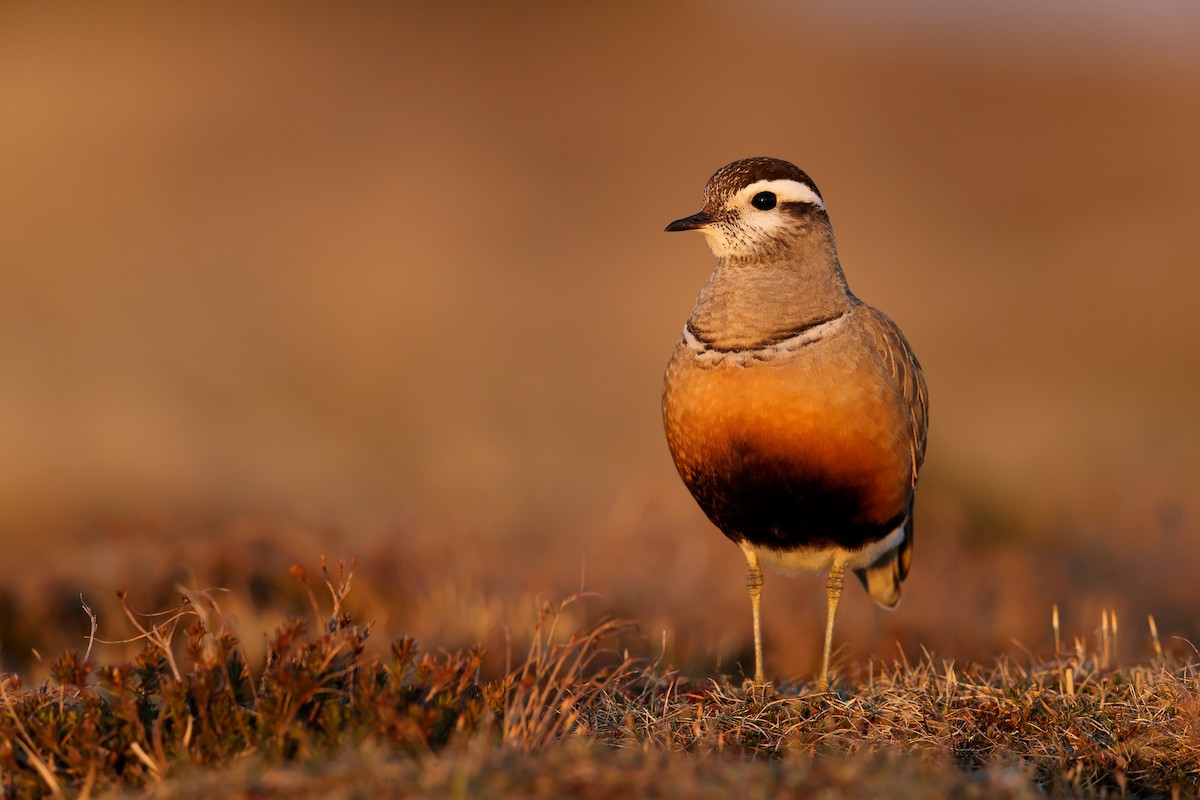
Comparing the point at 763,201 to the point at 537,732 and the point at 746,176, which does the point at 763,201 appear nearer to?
the point at 746,176

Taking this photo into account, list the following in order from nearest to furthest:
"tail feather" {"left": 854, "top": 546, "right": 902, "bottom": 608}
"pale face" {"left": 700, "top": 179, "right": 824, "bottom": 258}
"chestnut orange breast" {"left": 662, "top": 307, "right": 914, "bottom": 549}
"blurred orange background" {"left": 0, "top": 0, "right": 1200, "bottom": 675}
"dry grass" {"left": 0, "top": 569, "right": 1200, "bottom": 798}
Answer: "dry grass" {"left": 0, "top": 569, "right": 1200, "bottom": 798} < "chestnut orange breast" {"left": 662, "top": 307, "right": 914, "bottom": 549} < "pale face" {"left": 700, "top": 179, "right": 824, "bottom": 258} < "tail feather" {"left": 854, "top": 546, "right": 902, "bottom": 608} < "blurred orange background" {"left": 0, "top": 0, "right": 1200, "bottom": 675}

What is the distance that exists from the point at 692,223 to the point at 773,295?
0.56m

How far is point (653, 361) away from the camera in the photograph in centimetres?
1738

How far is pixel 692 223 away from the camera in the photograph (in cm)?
635

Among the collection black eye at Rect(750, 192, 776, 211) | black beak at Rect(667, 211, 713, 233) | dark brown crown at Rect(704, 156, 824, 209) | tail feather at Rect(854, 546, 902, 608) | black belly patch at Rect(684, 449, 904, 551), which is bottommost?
tail feather at Rect(854, 546, 902, 608)

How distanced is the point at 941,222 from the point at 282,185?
501 inches

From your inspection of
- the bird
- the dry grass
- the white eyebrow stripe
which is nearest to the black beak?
the bird

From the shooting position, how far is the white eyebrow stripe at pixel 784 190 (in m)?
6.30

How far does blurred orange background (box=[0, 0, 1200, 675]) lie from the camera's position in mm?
9305

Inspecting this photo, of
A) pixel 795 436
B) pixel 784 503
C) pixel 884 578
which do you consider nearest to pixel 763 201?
pixel 795 436

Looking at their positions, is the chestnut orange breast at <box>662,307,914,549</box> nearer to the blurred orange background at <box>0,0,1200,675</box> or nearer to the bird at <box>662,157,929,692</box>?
the bird at <box>662,157,929,692</box>

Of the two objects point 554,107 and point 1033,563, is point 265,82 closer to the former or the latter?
point 554,107

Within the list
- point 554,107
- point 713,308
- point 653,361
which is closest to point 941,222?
point 653,361

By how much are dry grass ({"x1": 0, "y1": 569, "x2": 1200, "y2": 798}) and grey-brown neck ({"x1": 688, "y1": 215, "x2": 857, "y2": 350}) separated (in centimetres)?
153
